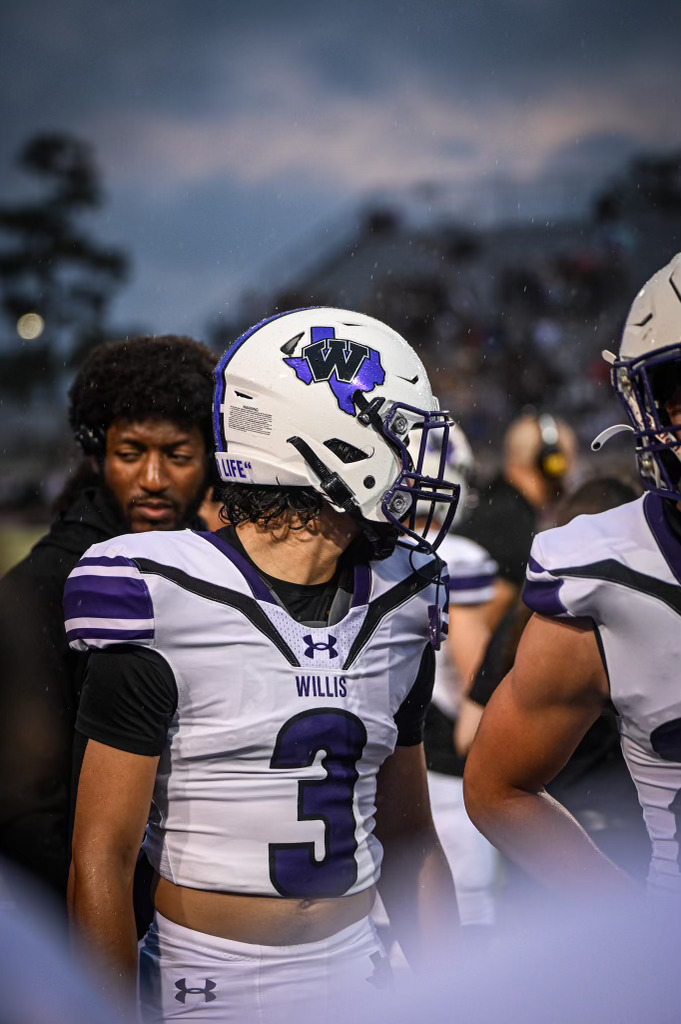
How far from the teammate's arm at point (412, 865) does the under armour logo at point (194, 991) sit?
0.43 meters

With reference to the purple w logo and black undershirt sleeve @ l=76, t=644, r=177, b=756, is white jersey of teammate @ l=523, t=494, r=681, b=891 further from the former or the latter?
black undershirt sleeve @ l=76, t=644, r=177, b=756

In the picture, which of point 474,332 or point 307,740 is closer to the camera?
point 307,740

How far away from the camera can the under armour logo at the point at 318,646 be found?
A: 5.29 feet

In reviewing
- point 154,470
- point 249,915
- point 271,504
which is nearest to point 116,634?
point 271,504

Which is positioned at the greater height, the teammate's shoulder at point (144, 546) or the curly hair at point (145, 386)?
the curly hair at point (145, 386)

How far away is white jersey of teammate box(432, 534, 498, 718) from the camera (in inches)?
119

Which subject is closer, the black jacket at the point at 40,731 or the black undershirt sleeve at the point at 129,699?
the black undershirt sleeve at the point at 129,699

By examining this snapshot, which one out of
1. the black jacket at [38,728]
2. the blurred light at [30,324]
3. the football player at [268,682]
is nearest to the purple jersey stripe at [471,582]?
the football player at [268,682]

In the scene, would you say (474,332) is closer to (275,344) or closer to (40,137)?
(40,137)

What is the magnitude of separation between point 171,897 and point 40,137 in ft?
10.9

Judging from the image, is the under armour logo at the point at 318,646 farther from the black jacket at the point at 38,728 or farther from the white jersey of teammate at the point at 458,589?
the white jersey of teammate at the point at 458,589

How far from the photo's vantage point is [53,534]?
217cm

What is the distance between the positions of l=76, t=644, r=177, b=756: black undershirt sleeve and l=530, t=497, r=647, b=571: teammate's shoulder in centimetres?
60

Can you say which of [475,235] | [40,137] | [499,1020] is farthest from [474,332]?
[499,1020]
